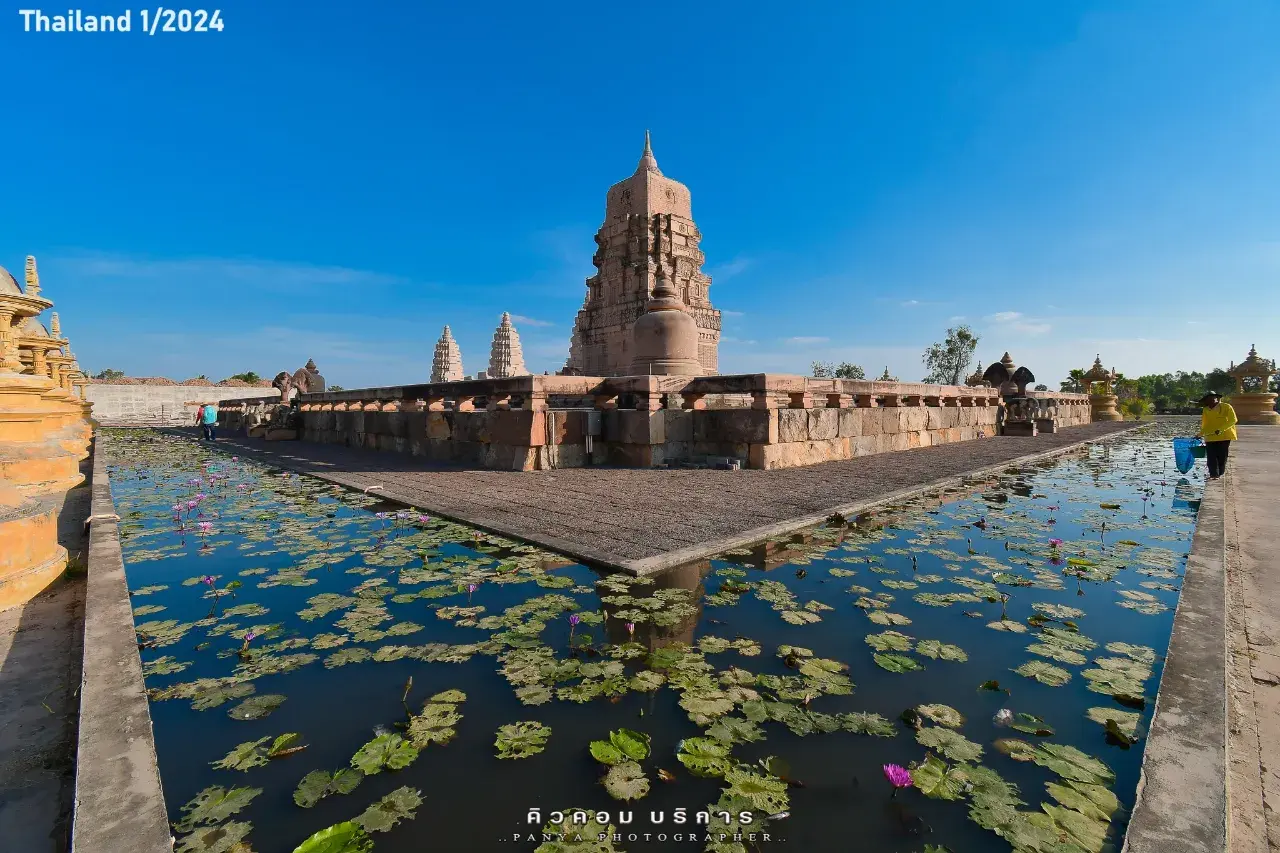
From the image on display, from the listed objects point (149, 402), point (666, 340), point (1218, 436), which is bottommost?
point (1218, 436)

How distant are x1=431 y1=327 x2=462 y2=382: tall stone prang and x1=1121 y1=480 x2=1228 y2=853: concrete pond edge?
33.6 meters

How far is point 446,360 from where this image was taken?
33031mm

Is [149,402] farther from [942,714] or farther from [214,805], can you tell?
[942,714]

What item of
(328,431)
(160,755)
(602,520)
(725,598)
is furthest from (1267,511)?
(328,431)

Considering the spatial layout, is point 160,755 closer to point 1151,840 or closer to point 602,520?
point 1151,840

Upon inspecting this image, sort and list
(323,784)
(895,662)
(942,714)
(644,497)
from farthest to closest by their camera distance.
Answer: (644,497), (895,662), (942,714), (323,784)

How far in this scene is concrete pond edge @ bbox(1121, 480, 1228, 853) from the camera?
4.18 feet

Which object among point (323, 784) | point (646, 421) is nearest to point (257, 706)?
point (323, 784)

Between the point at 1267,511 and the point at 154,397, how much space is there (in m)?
43.4

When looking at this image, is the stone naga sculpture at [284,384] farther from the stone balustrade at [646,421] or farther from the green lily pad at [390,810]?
the green lily pad at [390,810]

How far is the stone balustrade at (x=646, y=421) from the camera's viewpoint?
25.1 feet

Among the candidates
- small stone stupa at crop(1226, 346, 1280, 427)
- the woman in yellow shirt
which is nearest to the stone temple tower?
the woman in yellow shirt

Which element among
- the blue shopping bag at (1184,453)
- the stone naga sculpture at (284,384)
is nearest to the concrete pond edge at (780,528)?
the blue shopping bag at (1184,453)

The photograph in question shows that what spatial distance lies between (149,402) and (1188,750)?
42472mm
